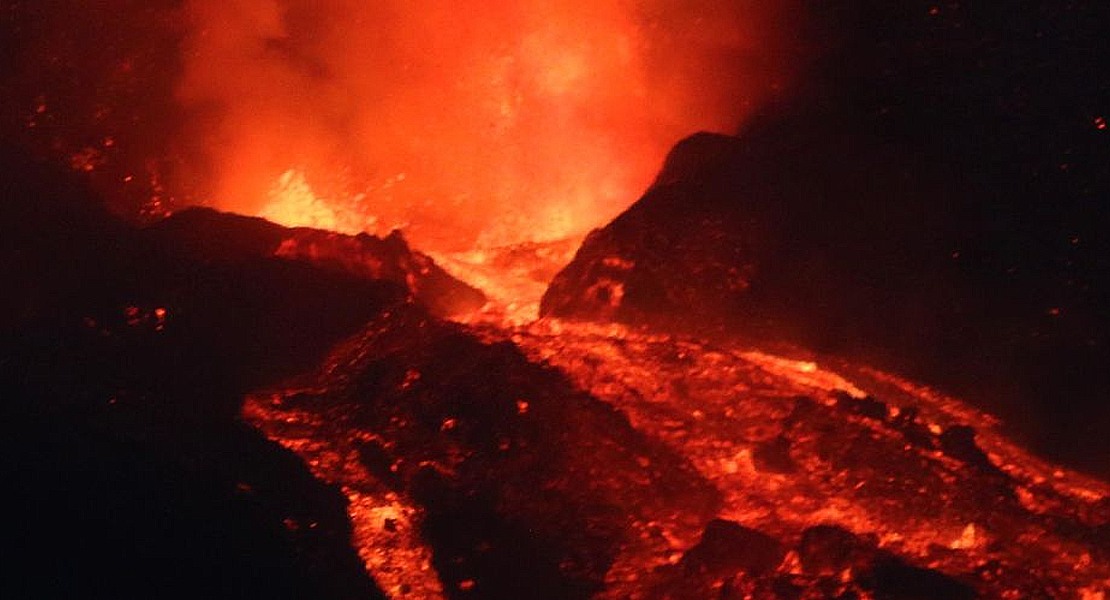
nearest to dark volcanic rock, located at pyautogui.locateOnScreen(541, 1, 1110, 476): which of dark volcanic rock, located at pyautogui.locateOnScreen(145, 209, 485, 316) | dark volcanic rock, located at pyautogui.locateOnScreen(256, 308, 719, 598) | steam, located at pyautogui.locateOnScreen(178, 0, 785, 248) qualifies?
dark volcanic rock, located at pyautogui.locateOnScreen(145, 209, 485, 316)

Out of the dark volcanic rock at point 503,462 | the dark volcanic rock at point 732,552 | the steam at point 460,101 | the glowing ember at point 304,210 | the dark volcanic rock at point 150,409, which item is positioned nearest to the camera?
the dark volcanic rock at point 150,409

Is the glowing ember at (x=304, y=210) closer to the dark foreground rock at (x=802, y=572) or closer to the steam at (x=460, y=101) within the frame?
the steam at (x=460, y=101)

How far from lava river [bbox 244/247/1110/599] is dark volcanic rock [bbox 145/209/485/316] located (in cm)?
58

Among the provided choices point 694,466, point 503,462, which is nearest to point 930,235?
point 694,466

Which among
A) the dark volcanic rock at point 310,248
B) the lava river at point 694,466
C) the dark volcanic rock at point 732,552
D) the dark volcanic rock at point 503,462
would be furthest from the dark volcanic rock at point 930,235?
the dark volcanic rock at point 732,552

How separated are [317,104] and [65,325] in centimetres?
338

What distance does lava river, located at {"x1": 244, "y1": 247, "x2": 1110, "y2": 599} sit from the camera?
4344 mm

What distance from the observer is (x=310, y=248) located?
20.9 feet

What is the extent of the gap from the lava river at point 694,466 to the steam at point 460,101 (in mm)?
2486

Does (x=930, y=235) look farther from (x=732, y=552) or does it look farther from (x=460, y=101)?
(x=460, y=101)

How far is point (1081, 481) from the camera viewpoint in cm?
539

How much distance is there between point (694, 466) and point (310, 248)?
3.17 m

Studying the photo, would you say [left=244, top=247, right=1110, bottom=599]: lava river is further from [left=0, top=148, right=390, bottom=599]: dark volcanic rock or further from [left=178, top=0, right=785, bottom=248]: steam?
[left=178, top=0, right=785, bottom=248]: steam

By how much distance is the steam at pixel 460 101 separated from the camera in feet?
26.5
